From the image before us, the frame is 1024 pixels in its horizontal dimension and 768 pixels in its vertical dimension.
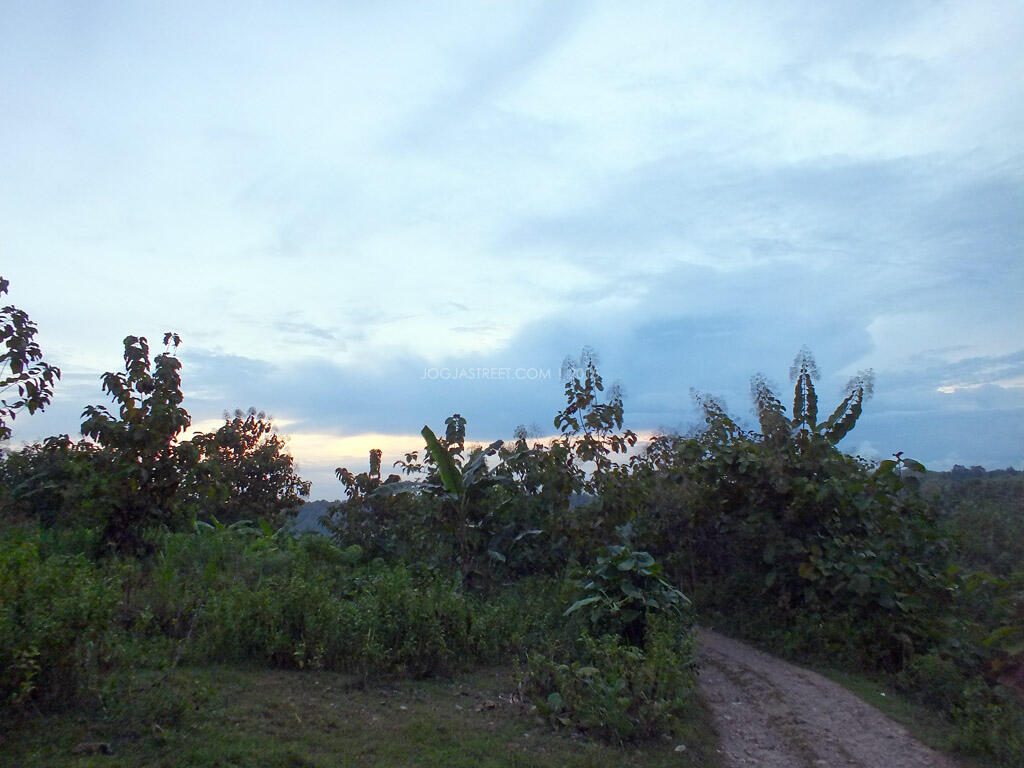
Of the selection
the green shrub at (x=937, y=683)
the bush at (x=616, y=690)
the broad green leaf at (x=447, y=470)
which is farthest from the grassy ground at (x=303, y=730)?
the broad green leaf at (x=447, y=470)

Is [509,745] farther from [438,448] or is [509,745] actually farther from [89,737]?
[438,448]

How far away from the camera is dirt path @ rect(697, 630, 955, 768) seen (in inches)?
205

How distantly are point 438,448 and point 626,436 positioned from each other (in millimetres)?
3059

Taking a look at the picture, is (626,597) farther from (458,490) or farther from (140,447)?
(140,447)

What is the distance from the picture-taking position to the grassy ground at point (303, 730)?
400cm

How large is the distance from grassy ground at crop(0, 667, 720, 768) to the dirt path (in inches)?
14.4

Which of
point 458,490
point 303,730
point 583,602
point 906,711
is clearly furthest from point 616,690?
point 458,490

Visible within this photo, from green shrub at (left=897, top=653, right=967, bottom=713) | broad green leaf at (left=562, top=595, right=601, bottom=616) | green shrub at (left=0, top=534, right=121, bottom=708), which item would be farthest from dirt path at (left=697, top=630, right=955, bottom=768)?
green shrub at (left=0, top=534, right=121, bottom=708)

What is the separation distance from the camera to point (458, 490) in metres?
9.80

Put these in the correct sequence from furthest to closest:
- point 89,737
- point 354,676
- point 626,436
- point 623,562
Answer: point 626,436, point 623,562, point 354,676, point 89,737

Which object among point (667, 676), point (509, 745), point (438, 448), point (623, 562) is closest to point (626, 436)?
point (438, 448)

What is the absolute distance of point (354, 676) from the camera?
590cm

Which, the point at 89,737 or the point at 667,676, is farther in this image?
the point at 667,676

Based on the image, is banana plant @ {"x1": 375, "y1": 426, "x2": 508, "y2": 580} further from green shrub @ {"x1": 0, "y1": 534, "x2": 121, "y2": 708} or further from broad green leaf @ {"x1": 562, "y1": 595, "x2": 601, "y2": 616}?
green shrub @ {"x1": 0, "y1": 534, "x2": 121, "y2": 708}
